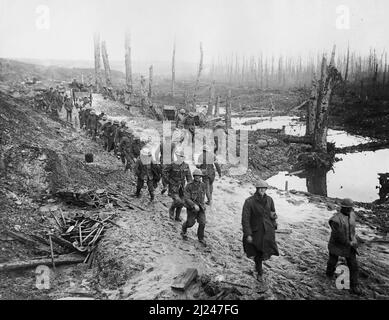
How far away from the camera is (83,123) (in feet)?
60.7

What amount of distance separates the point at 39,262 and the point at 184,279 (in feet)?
9.55

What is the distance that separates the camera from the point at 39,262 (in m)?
6.81

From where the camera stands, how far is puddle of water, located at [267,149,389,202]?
14.3 metres

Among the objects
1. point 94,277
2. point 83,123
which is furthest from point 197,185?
point 83,123

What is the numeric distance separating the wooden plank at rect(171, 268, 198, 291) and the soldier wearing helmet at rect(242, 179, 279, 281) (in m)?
1.00

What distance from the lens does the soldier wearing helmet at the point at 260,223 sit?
5867 mm

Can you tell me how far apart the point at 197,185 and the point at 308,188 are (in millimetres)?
8567

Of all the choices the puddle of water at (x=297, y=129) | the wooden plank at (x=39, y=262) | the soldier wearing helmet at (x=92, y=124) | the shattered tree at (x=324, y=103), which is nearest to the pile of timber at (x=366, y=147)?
the puddle of water at (x=297, y=129)

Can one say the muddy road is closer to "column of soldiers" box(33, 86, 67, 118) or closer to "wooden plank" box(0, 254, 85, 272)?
"wooden plank" box(0, 254, 85, 272)

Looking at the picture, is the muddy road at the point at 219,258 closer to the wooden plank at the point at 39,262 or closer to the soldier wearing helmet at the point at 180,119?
the wooden plank at the point at 39,262

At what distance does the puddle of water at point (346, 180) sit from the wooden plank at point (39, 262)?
9055 millimetres

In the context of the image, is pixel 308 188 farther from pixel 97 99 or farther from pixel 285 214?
pixel 97 99

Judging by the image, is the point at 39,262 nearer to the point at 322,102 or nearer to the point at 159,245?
the point at 159,245

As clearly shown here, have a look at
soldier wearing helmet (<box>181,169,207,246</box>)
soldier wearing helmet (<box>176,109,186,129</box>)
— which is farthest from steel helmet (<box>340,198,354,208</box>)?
soldier wearing helmet (<box>176,109,186,129</box>)
